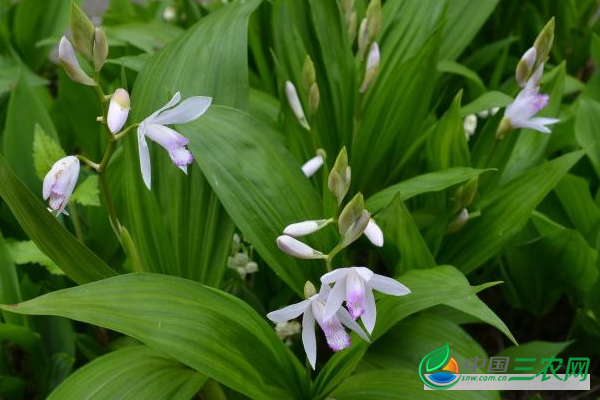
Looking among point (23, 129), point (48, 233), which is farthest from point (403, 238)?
point (23, 129)

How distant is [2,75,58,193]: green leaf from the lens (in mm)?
1817

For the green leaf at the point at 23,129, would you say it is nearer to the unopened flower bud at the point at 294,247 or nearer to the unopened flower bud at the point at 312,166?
the unopened flower bud at the point at 312,166

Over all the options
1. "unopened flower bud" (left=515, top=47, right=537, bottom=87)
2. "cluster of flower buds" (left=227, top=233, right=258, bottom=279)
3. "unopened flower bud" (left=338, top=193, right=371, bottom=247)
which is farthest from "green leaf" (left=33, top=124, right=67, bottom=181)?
"unopened flower bud" (left=515, top=47, right=537, bottom=87)

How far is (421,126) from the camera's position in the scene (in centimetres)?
183

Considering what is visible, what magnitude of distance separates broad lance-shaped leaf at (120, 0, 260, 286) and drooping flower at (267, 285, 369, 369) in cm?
34

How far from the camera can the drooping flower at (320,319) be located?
1.10m

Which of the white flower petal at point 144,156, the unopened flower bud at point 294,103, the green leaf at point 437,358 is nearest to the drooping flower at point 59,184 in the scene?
the white flower petal at point 144,156

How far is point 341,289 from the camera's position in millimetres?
1091

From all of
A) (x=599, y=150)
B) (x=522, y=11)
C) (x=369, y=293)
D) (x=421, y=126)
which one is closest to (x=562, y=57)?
(x=522, y=11)

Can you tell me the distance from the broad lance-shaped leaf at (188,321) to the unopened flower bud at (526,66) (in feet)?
2.43

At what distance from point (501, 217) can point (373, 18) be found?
0.53m

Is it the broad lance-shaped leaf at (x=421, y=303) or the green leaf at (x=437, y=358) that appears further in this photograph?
the green leaf at (x=437, y=358)

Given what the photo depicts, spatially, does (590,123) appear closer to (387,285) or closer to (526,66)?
(526,66)

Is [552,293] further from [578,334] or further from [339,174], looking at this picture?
[339,174]
